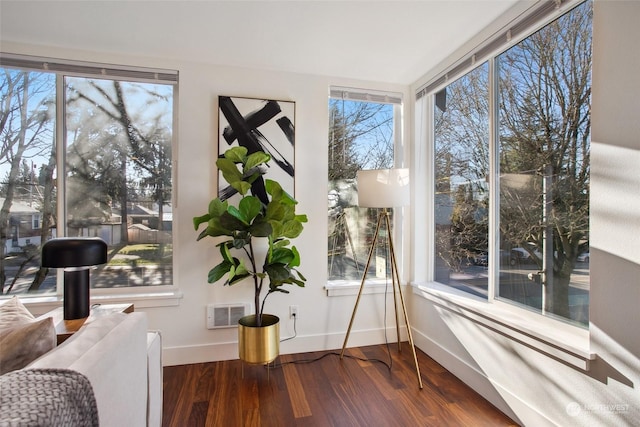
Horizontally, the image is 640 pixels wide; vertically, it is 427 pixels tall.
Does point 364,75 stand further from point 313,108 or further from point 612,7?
point 612,7

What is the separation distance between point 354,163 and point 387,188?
2.74 ft

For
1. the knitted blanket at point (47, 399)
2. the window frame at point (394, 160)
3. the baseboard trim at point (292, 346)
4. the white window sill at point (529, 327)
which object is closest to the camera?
the knitted blanket at point (47, 399)

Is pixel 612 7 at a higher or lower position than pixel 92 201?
higher

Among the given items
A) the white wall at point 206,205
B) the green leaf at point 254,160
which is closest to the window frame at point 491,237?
the white wall at point 206,205

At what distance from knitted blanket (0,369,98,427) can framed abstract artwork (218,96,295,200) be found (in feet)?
6.43

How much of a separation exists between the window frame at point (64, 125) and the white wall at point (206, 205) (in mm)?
56

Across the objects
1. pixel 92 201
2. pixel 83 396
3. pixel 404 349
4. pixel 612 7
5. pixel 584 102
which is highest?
pixel 612 7

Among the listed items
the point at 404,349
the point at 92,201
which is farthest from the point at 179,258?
the point at 404,349

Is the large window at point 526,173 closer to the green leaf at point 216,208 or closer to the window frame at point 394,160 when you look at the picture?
the window frame at point 394,160

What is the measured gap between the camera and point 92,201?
265 cm

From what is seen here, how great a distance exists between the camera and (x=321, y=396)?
7.17 feet

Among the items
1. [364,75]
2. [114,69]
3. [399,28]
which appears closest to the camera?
[399,28]

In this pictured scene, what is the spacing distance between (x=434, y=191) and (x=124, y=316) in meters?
2.62

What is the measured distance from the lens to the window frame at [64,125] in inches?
97.0
